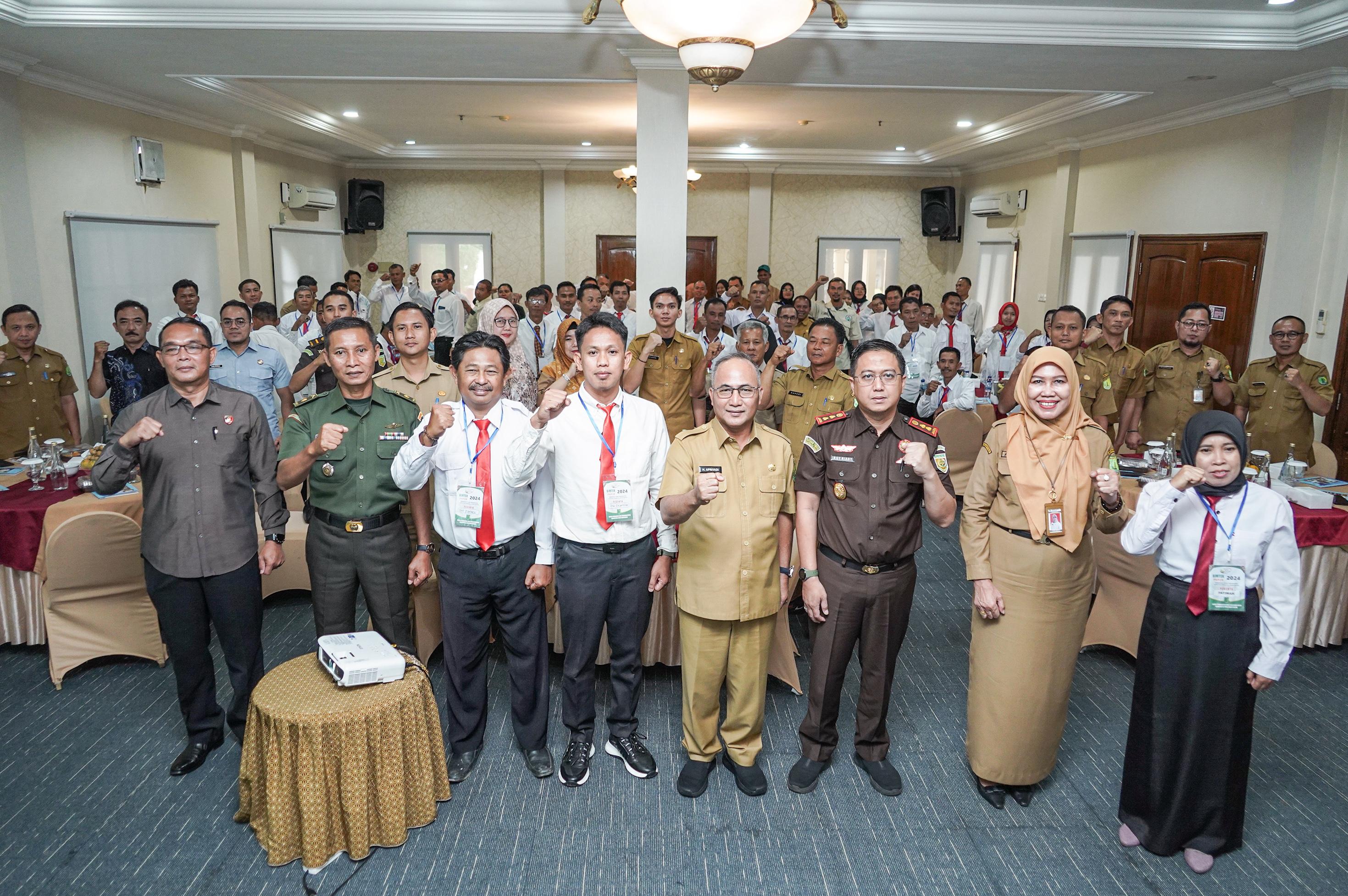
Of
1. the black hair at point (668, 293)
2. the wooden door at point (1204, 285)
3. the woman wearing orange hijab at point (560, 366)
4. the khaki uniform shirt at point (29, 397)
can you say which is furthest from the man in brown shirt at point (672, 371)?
the wooden door at point (1204, 285)

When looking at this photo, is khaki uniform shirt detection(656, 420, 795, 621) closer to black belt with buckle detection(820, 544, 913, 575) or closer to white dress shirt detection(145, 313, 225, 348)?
black belt with buckle detection(820, 544, 913, 575)

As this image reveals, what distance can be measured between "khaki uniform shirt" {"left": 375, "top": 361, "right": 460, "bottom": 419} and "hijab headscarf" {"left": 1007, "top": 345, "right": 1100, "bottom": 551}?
2.53 metres

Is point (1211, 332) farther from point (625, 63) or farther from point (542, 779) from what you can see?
point (542, 779)

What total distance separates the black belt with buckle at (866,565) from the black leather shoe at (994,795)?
89cm

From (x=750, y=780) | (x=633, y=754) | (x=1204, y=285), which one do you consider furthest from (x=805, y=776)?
(x=1204, y=285)

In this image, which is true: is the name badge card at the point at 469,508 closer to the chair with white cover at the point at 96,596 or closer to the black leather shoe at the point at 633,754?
the black leather shoe at the point at 633,754

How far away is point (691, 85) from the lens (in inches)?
313

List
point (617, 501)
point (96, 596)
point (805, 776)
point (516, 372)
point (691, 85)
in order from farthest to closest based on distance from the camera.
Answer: point (691, 85), point (516, 372), point (96, 596), point (805, 776), point (617, 501)

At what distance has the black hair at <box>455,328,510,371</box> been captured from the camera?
3.06m

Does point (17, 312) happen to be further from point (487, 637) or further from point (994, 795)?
point (994, 795)

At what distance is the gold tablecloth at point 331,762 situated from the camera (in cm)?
262

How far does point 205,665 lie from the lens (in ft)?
10.8

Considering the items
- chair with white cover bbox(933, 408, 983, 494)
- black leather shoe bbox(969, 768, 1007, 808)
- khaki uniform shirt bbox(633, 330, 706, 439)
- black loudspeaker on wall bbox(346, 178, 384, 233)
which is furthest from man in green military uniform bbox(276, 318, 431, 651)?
black loudspeaker on wall bbox(346, 178, 384, 233)

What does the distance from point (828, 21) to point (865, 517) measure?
380 cm
